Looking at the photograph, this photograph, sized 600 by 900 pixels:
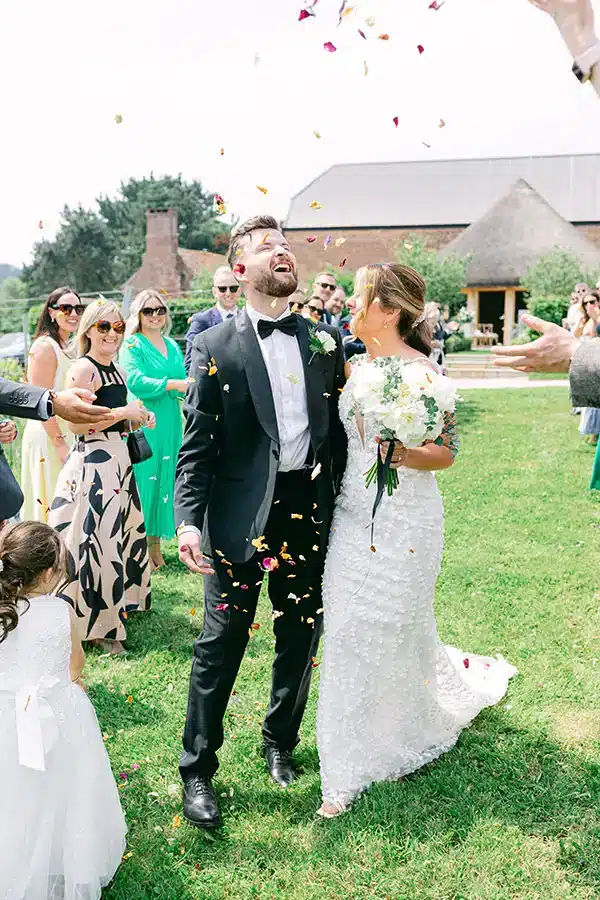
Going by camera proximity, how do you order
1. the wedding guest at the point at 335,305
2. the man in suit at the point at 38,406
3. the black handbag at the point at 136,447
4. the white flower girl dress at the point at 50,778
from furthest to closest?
the wedding guest at the point at 335,305 → the black handbag at the point at 136,447 → the man in suit at the point at 38,406 → the white flower girl dress at the point at 50,778

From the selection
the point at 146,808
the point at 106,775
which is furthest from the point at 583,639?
the point at 106,775

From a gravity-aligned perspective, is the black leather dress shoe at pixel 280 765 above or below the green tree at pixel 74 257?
below

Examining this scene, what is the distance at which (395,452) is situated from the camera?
3631 mm

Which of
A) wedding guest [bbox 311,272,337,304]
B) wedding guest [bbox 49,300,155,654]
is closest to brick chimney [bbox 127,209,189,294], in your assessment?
wedding guest [bbox 311,272,337,304]

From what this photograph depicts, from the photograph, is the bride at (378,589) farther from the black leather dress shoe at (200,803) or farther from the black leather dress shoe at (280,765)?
the black leather dress shoe at (200,803)

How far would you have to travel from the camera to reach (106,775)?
3236 millimetres

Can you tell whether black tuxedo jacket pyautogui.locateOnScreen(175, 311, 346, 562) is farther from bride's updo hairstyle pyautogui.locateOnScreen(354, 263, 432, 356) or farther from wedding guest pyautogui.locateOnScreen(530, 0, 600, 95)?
wedding guest pyautogui.locateOnScreen(530, 0, 600, 95)

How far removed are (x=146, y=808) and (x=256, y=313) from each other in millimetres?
2272

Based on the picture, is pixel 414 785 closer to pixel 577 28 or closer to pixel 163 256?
pixel 577 28

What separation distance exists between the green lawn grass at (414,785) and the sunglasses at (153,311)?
7.55ft

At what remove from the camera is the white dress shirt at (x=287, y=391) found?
3.60 meters

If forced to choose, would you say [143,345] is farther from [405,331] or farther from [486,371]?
[486,371]

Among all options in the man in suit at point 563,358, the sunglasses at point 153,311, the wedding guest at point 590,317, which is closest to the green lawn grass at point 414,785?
the man in suit at point 563,358

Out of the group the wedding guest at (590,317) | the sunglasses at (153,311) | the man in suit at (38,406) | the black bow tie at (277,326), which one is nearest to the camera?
the black bow tie at (277,326)
